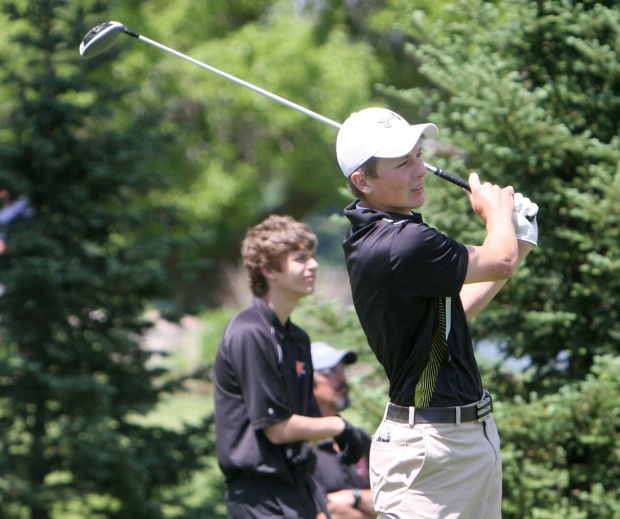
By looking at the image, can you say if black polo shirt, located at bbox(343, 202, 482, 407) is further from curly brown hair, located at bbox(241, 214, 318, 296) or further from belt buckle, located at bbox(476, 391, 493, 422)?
curly brown hair, located at bbox(241, 214, 318, 296)

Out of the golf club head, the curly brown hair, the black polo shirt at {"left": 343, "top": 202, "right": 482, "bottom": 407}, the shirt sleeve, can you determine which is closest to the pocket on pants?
the black polo shirt at {"left": 343, "top": 202, "right": 482, "bottom": 407}

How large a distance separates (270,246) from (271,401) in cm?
71

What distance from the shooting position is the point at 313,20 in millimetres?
18469

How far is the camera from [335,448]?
539 cm

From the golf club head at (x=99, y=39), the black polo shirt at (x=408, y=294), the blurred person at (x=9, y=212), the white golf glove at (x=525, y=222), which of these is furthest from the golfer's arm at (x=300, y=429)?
the blurred person at (x=9, y=212)

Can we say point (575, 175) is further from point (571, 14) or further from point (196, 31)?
point (196, 31)

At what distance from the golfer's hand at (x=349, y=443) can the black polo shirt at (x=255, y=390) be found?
0.59ft

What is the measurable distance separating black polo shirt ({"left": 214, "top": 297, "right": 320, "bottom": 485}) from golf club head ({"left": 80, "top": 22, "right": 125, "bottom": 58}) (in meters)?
1.30

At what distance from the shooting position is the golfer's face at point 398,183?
3469 millimetres

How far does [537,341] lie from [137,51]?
40.8ft

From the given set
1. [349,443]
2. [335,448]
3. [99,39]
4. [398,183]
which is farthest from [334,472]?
[99,39]

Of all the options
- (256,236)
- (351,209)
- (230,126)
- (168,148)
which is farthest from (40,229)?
(230,126)

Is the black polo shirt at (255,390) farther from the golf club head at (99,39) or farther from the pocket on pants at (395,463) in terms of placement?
the golf club head at (99,39)

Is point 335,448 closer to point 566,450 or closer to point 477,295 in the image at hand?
point 566,450
